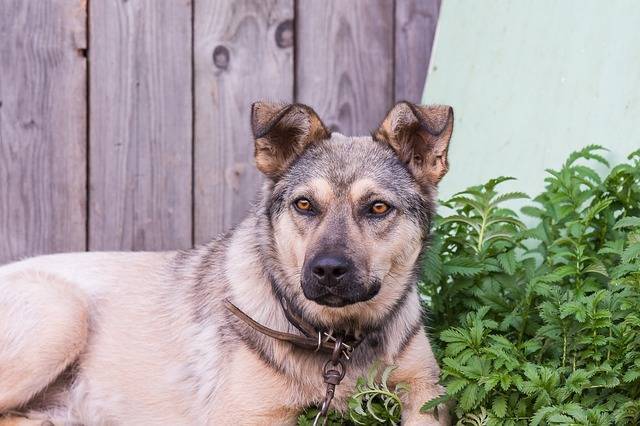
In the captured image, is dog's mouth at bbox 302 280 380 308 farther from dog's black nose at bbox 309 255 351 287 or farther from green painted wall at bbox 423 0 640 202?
green painted wall at bbox 423 0 640 202

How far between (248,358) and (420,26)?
2.85 meters

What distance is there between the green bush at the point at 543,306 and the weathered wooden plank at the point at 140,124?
173 cm

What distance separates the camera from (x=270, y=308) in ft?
13.5

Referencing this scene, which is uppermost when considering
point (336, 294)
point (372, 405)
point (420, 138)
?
point (420, 138)

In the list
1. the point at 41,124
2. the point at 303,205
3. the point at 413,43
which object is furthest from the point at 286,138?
the point at 413,43

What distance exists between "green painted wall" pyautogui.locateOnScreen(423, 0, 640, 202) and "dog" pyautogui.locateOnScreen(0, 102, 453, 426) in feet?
3.86

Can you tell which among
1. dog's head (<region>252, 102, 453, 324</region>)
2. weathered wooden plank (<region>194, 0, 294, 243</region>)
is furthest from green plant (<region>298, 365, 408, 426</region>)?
weathered wooden plank (<region>194, 0, 294, 243</region>)

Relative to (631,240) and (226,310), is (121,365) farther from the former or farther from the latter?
(631,240)

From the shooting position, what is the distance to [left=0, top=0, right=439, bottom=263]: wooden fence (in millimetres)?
5574

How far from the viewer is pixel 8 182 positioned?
18.3 feet

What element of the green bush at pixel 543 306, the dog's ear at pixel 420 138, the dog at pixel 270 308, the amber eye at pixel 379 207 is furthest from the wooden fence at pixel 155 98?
the amber eye at pixel 379 207

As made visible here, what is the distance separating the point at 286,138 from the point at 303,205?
0.36m

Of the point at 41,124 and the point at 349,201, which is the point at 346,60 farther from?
the point at 349,201

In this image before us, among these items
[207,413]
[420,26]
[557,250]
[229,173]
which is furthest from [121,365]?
[420,26]
